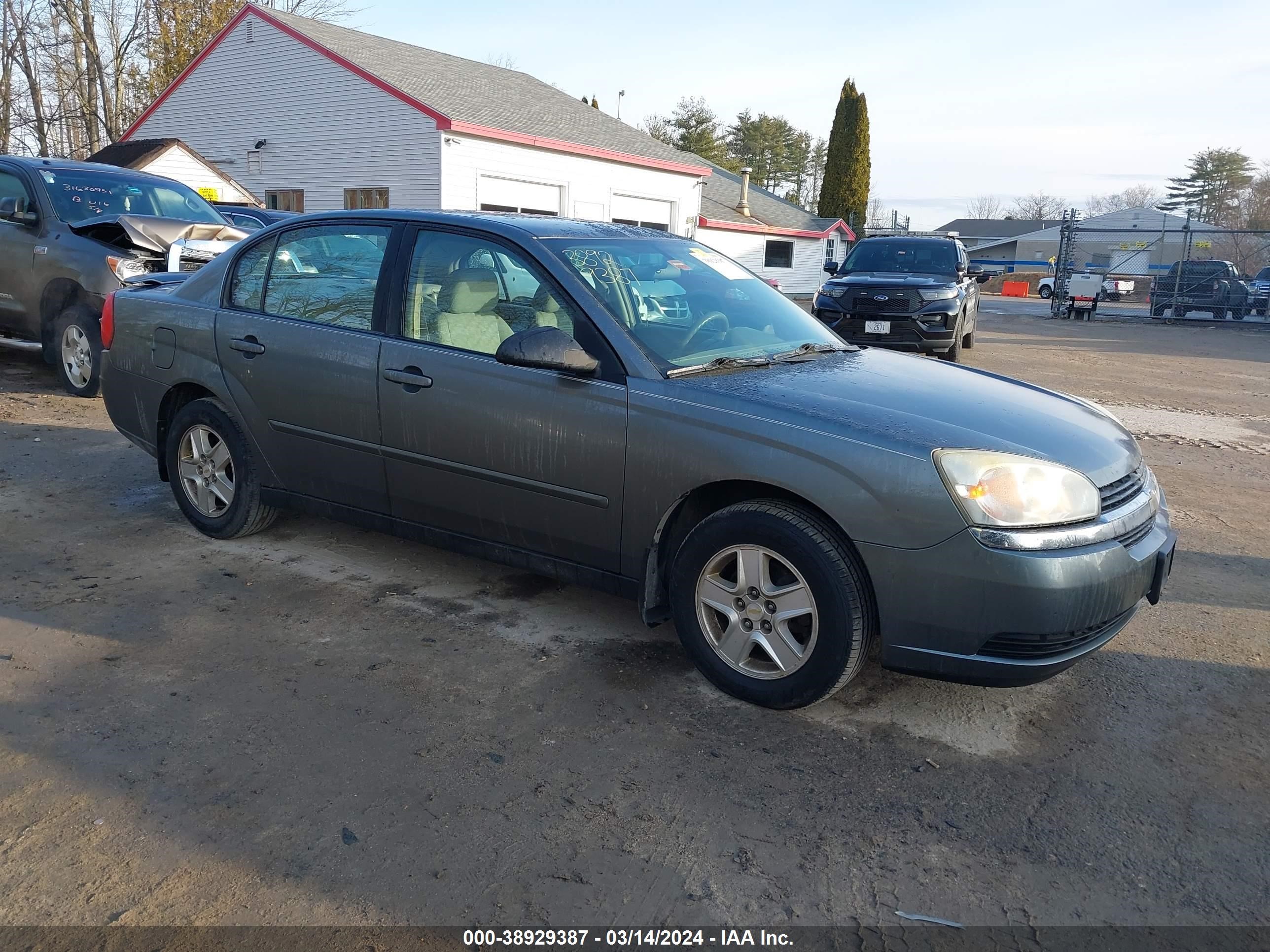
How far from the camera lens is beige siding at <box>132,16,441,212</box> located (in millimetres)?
21266

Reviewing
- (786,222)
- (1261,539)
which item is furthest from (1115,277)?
(1261,539)

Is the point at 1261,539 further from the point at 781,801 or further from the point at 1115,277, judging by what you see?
the point at 1115,277

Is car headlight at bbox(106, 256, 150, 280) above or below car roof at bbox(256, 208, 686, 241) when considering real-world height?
below

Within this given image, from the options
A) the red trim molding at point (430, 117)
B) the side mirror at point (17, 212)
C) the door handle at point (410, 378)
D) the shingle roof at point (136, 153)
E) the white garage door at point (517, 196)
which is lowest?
the door handle at point (410, 378)

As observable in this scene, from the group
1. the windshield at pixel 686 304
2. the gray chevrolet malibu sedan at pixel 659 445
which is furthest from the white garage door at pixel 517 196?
the windshield at pixel 686 304

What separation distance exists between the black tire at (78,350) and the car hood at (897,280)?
8.35m

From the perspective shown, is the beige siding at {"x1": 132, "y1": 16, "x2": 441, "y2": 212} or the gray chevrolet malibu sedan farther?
the beige siding at {"x1": 132, "y1": 16, "x2": 441, "y2": 212}

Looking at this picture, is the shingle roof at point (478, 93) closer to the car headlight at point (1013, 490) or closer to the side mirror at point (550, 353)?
the side mirror at point (550, 353)

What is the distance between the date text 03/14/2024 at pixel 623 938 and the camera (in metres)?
2.35

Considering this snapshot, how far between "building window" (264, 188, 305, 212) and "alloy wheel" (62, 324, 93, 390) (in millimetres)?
15991

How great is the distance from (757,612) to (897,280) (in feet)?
32.8

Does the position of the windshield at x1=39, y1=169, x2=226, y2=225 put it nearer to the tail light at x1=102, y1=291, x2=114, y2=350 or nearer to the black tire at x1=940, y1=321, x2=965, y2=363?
the tail light at x1=102, y1=291, x2=114, y2=350

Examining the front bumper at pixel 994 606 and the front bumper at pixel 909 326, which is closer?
the front bumper at pixel 994 606

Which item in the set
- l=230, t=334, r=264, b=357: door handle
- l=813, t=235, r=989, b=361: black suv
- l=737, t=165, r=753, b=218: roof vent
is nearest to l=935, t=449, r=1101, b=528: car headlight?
l=230, t=334, r=264, b=357: door handle
